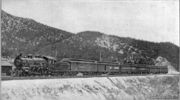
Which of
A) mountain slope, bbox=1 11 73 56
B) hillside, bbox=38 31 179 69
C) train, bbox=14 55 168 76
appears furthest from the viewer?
hillside, bbox=38 31 179 69

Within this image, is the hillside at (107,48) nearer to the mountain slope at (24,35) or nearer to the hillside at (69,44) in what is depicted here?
the hillside at (69,44)

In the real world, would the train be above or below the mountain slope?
below

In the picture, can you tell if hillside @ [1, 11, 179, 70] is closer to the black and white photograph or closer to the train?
the black and white photograph

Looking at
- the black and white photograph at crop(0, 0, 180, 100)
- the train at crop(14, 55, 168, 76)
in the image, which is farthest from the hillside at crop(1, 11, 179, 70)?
the train at crop(14, 55, 168, 76)

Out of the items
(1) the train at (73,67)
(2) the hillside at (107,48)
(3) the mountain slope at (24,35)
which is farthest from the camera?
(2) the hillside at (107,48)

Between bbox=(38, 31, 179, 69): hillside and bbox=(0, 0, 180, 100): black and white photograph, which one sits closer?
bbox=(0, 0, 180, 100): black and white photograph

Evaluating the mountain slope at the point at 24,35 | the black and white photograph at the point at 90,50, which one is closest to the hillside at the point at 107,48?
the black and white photograph at the point at 90,50

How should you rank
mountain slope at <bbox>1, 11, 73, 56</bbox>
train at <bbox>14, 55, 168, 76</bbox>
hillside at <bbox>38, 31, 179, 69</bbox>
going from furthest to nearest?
hillside at <bbox>38, 31, 179, 69</bbox>, train at <bbox>14, 55, 168, 76</bbox>, mountain slope at <bbox>1, 11, 73, 56</bbox>

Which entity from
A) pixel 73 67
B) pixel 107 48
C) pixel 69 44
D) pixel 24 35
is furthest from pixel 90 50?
pixel 24 35

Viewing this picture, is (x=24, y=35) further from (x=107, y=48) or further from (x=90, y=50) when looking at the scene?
(x=107, y=48)
